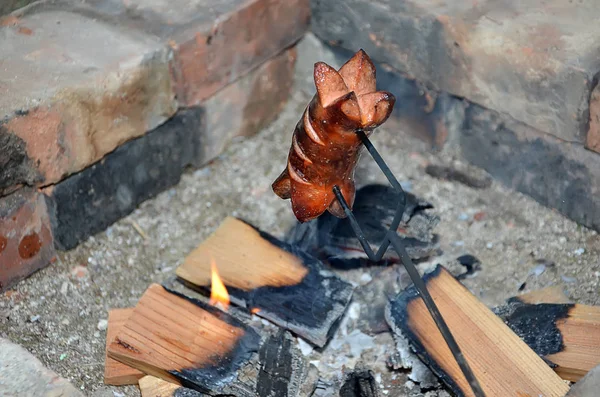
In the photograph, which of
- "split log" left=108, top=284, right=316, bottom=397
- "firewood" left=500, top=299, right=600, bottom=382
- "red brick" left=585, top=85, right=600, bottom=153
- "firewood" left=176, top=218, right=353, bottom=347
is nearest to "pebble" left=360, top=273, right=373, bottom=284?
"firewood" left=176, top=218, right=353, bottom=347

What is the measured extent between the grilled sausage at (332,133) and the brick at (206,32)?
146 centimetres

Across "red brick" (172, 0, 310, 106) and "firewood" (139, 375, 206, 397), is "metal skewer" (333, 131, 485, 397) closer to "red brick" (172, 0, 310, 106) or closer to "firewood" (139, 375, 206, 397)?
"firewood" (139, 375, 206, 397)

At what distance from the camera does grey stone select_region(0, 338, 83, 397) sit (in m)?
2.54

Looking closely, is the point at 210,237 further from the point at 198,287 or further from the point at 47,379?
the point at 47,379

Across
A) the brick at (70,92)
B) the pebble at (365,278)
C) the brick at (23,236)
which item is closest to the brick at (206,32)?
the brick at (70,92)

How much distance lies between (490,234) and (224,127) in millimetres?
1639

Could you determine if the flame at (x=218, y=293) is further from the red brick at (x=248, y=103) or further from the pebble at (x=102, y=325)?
the red brick at (x=248, y=103)

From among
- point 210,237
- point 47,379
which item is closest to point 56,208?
point 210,237

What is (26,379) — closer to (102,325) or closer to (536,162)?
(102,325)

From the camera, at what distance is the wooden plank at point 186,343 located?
9.60 ft

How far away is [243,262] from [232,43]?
4.19 ft

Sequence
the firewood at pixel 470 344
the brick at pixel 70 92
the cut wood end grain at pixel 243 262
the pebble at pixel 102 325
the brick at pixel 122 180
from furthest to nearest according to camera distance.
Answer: the brick at pixel 122 180 → the cut wood end grain at pixel 243 262 → the pebble at pixel 102 325 → the brick at pixel 70 92 → the firewood at pixel 470 344

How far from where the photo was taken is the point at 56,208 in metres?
3.42

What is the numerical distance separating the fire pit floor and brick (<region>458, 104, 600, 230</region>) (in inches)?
3.4
